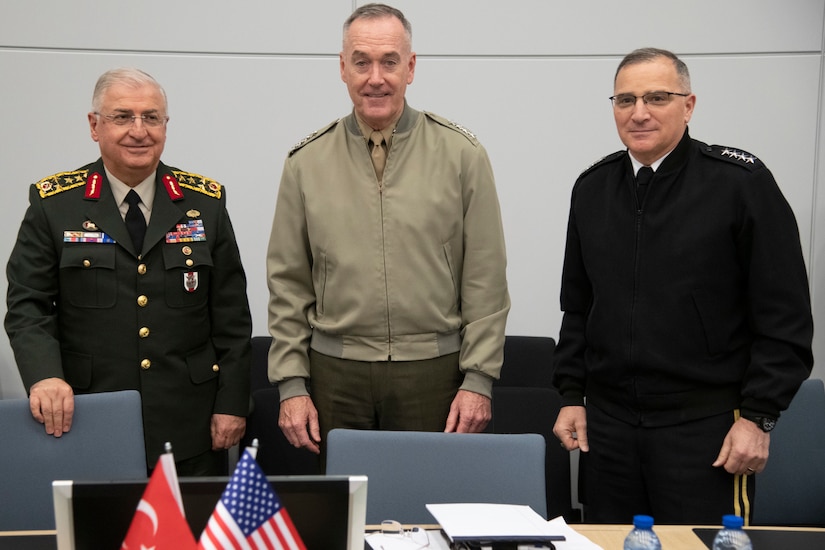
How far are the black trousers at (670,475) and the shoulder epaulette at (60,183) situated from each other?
65.0 inches

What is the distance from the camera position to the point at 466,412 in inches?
100

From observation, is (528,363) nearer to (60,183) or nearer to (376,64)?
(376,64)

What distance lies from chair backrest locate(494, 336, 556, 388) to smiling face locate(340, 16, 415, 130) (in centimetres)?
148

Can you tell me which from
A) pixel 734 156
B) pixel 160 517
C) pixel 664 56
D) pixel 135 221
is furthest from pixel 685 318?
pixel 135 221

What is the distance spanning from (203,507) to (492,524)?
0.64 meters

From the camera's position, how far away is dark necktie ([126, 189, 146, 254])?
2633 mm

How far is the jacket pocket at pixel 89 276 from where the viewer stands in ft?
8.40

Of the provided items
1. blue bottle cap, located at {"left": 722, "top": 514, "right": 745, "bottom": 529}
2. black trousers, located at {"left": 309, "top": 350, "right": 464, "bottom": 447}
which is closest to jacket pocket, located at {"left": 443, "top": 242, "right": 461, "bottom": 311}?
black trousers, located at {"left": 309, "top": 350, "right": 464, "bottom": 447}

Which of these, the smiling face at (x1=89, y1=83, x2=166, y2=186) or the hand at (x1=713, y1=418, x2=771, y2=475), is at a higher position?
the smiling face at (x1=89, y1=83, x2=166, y2=186)

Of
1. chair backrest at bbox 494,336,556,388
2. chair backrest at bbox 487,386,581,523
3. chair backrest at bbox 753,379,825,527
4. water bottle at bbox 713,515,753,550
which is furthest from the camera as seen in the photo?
chair backrest at bbox 494,336,556,388

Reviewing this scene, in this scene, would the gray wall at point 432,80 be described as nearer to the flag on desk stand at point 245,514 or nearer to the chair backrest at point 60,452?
the chair backrest at point 60,452

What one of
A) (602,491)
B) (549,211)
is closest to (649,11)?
(549,211)

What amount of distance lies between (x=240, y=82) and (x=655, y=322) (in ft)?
8.14

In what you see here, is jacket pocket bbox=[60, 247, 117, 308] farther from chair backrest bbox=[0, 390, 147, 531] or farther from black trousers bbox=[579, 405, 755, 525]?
black trousers bbox=[579, 405, 755, 525]
